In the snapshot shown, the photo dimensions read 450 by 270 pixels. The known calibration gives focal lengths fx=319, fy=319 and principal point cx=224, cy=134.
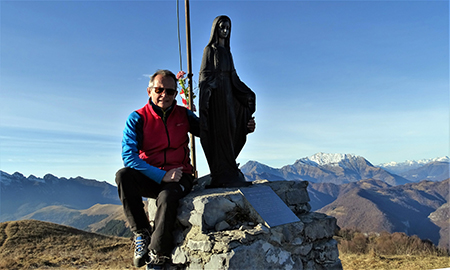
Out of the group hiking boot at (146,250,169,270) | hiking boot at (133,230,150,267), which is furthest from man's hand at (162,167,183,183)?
hiking boot at (146,250,169,270)

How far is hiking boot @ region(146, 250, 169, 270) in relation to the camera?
3.81m

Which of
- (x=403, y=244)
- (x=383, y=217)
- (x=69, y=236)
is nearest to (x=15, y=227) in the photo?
(x=69, y=236)

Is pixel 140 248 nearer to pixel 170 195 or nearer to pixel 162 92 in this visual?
pixel 170 195

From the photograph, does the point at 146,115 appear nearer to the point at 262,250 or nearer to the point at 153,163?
the point at 153,163

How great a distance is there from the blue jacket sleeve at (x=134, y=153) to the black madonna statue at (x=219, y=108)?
3.30 feet

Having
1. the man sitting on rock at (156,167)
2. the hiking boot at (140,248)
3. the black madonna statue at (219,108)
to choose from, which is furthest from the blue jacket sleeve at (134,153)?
the black madonna statue at (219,108)

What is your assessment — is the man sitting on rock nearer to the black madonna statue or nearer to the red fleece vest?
the red fleece vest

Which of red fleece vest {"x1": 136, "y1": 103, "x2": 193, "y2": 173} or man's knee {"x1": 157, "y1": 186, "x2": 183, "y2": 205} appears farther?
red fleece vest {"x1": 136, "y1": 103, "x2": 193, "y2": 173}

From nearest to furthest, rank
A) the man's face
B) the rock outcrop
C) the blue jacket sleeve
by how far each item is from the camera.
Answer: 1. the rock outcrop
2. the blue jacket sleeve
3. the man's face

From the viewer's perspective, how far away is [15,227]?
12.2 meters

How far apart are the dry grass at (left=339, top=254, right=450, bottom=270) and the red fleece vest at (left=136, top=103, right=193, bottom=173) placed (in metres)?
6.32

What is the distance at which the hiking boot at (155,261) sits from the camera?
3807mm

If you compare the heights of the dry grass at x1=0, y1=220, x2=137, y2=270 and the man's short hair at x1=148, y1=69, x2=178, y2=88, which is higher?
the man's short hair at x1=148, y1=69, x2=178, y2=88

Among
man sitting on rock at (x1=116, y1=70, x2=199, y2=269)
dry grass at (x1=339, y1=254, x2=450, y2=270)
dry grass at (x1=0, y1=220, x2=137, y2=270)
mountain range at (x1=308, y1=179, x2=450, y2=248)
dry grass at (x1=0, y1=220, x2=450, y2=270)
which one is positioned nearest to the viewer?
man sitting on rock at (x1=116, y1=70, x2=199, y2=269)
